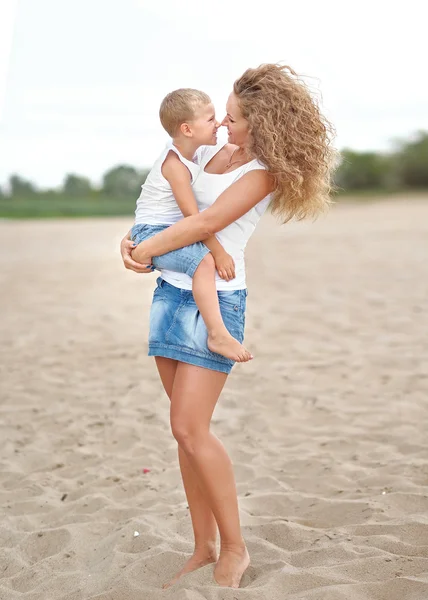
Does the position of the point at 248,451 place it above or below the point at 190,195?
below

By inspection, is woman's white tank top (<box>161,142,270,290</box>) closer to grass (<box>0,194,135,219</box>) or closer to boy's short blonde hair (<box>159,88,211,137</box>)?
boy's short blonde hair (<box>159,88,211,137</box>)

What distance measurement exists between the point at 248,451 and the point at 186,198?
2.17 m

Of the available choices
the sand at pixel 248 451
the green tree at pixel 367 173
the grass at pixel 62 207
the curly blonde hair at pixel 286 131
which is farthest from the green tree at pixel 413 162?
the curly blonde hair at pixel 286 131

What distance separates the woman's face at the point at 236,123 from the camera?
270 centimetres

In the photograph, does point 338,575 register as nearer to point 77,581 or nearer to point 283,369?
point 77,581

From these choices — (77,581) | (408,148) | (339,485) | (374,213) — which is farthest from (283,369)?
(408,148)

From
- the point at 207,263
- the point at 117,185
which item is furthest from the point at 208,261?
the point at 117,185

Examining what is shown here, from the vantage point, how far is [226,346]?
2664mm

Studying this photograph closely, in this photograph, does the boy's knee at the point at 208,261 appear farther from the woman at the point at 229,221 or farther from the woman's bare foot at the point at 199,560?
the woman's bare foot at the point at 199,560

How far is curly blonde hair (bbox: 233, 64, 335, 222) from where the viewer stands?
8.64 ft

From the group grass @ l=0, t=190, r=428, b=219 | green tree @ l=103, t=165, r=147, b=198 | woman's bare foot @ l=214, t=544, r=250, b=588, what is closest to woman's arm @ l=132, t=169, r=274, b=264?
woman's bare foot @ l=214, t=544, r=250, b=588

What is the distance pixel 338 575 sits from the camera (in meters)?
2.90

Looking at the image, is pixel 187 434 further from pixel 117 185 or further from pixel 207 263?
pixel 117 185

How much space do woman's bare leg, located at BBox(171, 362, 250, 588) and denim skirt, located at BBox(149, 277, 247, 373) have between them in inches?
1.8
